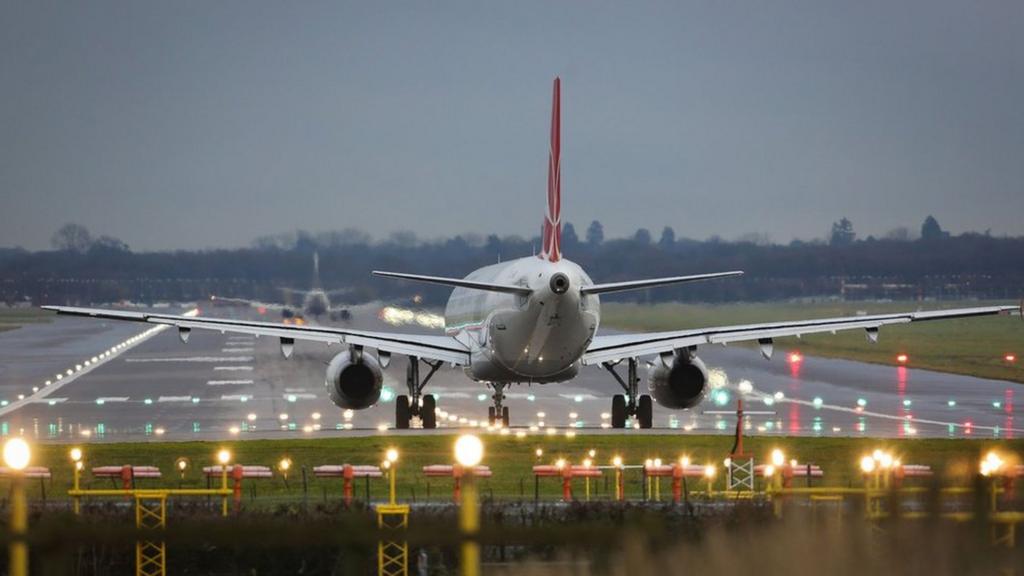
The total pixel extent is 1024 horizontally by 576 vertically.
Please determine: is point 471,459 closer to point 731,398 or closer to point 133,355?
point 731,398

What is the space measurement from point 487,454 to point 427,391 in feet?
63.6

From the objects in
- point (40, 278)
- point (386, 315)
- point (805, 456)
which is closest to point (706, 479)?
point (805, 456)

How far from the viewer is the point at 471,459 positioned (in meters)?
10.5

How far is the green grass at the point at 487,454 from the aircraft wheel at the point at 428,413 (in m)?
3.64

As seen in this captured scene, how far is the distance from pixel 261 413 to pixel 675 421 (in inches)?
426

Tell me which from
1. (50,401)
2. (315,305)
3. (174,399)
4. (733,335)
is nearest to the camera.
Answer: (733,335)

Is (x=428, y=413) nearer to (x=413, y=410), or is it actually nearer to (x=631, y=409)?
(x=413, y=410)

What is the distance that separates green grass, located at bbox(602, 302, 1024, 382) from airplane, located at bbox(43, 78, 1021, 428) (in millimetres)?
21452

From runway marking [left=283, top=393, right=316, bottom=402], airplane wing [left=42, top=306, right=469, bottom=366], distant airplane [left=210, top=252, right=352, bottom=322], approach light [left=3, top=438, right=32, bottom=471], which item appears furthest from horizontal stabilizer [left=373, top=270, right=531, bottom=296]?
distant airplane [left=210, top=252, right=352, bottom=322]

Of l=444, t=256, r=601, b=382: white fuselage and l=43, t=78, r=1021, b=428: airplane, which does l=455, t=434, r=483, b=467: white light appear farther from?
l=43, t=78, r=1021, b=428: airplane

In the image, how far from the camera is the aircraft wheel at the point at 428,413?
4006 cm

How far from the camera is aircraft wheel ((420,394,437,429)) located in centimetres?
4006

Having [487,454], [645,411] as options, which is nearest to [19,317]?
Answer: [645,411]

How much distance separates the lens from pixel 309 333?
39281 millimetres
